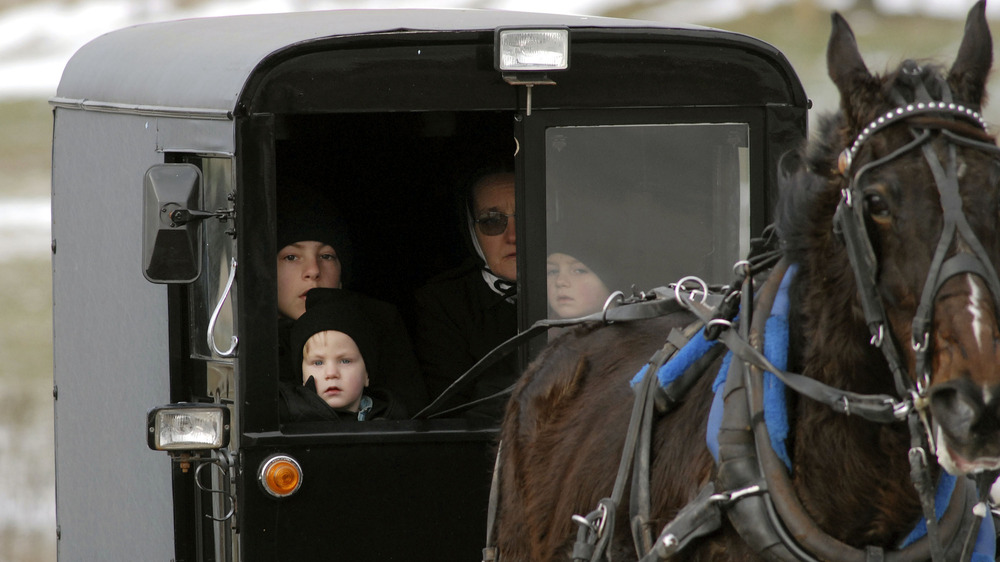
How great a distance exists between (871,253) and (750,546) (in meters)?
0.63

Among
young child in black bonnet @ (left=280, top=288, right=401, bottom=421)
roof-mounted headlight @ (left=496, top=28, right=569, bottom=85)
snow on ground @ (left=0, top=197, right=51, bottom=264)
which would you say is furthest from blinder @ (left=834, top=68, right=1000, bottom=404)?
snow on ground @ (left=0, top=197, right=51, bottom=264)

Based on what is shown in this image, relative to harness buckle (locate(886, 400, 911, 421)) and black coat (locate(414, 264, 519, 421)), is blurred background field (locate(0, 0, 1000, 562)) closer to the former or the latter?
harness buckle (locate(886, 400, 911, 421))

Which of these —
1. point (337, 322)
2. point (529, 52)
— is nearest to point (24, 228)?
point (337, 322)

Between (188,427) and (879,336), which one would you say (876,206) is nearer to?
(879,336)

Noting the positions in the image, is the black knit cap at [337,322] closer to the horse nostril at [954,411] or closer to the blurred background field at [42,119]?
the blurred background field at [42,119]

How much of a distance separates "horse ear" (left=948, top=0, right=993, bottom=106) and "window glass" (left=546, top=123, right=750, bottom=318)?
1675 millimetres

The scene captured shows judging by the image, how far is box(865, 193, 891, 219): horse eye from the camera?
252cm

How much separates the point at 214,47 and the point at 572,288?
1.28 metres

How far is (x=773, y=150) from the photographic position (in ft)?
14.3

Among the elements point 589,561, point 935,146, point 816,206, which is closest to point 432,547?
point 589,561

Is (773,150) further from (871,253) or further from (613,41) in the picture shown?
(871,253)

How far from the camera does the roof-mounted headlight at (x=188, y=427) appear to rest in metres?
4.02

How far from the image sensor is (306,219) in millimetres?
5008

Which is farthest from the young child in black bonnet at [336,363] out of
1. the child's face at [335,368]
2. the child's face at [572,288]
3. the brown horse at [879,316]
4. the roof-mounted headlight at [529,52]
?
the brown horse at [879,316]
